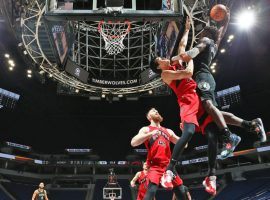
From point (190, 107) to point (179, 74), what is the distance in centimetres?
46

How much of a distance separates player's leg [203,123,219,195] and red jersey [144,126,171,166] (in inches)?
36.1

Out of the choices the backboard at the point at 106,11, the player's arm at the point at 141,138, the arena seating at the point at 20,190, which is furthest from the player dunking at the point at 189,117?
the arena seating at the point at 20,190

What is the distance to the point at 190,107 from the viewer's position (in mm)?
4297

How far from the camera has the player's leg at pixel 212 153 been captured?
4270 mm

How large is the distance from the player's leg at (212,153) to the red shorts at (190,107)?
0.22 metres

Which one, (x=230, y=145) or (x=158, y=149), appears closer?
(x=230, y=145)

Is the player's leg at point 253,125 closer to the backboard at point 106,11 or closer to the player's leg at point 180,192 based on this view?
the player's leg at point 180,192

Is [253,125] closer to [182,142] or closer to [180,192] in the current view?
[182,142]

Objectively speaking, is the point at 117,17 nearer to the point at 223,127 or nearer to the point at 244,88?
the point at 223,127

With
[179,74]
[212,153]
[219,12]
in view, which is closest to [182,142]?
[212,153]

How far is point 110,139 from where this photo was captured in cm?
2869

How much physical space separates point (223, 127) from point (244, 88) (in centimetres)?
2097

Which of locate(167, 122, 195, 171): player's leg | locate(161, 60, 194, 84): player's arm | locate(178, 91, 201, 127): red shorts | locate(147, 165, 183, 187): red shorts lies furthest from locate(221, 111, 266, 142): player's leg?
locate(147, 165, 183, 187): red shorts

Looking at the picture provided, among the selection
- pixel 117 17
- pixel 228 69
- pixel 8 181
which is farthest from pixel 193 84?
pixel 8 181
